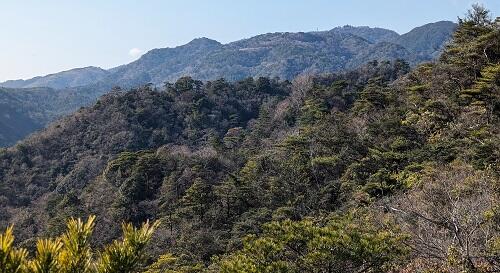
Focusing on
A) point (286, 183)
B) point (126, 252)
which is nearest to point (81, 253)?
point (126, 252)

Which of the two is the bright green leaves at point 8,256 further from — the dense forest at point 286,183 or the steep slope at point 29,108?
the steep slope at point 29,108

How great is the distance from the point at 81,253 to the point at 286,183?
75.0ft

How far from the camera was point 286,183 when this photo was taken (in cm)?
2508

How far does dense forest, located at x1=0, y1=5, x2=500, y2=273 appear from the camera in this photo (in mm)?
7285

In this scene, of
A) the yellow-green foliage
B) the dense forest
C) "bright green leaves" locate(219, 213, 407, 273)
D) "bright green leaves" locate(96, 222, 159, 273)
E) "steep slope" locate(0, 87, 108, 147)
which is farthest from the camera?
"steep slope" locate(0, 87, 108, 147)

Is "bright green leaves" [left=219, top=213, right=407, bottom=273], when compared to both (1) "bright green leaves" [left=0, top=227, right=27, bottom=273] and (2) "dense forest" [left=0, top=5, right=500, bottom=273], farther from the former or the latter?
(1) "bright green leaves" [left=0, top=227, right=27, bottom=273]

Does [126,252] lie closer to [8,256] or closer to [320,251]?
[8,256]

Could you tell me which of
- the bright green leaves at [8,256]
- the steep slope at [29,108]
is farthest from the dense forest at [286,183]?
the steep slope at [29,108]

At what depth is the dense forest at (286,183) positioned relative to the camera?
287 inches

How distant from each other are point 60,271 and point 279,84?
6052cm

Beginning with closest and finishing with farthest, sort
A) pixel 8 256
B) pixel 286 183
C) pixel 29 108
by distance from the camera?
pixel 8 256
pixel 286 183
pixel 29 108

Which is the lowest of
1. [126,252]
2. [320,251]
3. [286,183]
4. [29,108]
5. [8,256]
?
[29,108]

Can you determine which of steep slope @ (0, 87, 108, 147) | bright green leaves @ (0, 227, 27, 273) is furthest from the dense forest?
steep slope @ (0, 87, 108, 147)

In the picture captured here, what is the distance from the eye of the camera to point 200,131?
4903cm
